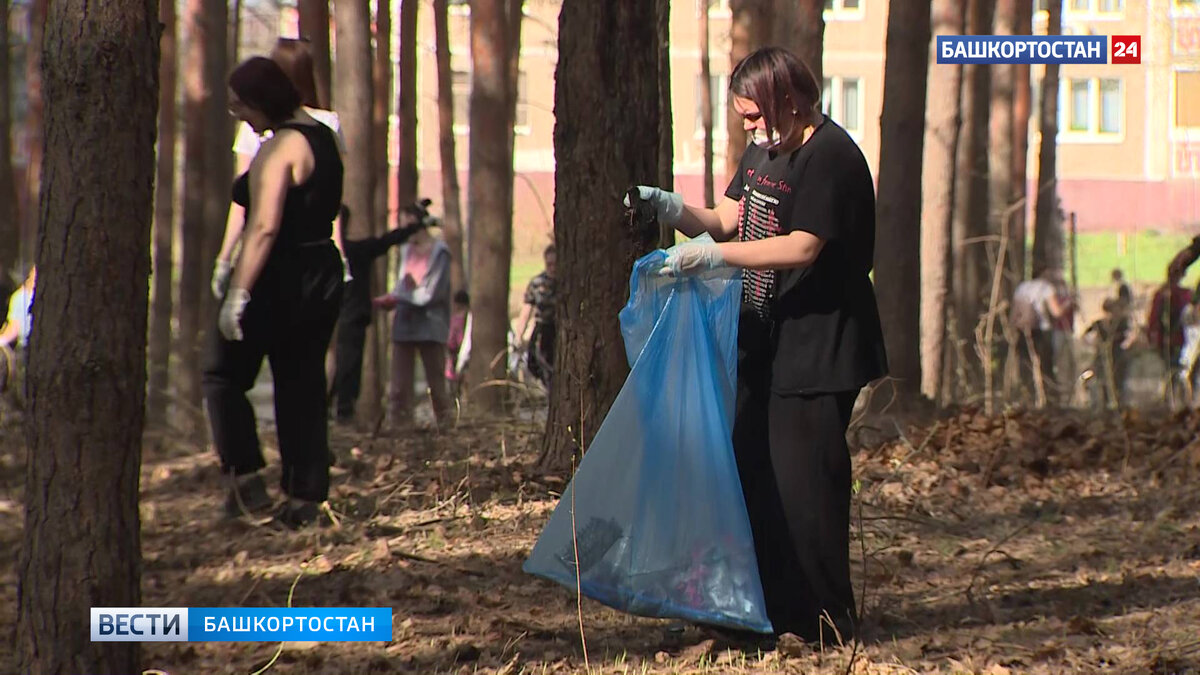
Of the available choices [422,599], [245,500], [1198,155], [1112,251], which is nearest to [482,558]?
[422,599]

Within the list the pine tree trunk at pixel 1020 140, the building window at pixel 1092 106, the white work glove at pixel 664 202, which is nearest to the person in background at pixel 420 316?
the white work glove at pixel 664 202

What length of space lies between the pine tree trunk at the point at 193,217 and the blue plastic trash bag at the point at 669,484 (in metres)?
8.12

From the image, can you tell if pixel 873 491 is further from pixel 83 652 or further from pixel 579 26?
pixel 83 652

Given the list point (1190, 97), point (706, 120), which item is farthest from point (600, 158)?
point (1190, 97)

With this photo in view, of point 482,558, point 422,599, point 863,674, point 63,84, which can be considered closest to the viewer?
point 63,84

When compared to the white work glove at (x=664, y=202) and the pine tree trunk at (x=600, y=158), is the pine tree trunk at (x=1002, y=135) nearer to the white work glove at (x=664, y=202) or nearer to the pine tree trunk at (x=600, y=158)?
the pine tree trunk at (x=600, y=158)

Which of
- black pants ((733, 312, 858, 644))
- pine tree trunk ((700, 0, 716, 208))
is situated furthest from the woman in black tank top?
pine tree trunk ((700, 0, 716, 208))

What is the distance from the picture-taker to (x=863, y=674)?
4344mm

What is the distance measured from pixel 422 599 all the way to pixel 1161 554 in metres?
2.74

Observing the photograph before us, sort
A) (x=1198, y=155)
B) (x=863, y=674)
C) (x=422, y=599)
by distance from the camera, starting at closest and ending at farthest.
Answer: (x=863, y=674) < (x=422, y=599) < (x=1198, y=155)

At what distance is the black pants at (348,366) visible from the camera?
10773 millimetres

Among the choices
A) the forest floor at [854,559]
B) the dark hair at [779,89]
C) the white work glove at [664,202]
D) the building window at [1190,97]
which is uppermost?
the building window at [1190,97]
